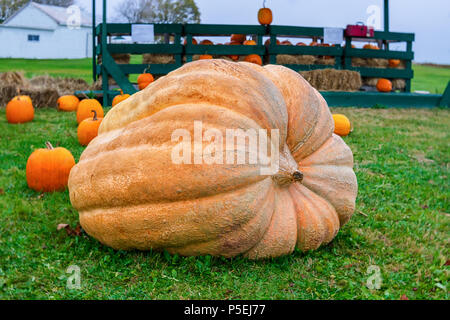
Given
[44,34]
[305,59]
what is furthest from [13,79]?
[44,34]

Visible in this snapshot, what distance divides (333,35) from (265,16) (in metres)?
1.74

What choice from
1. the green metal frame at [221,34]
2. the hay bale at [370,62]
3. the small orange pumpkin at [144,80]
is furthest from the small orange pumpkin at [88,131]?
the hay bale at [370,62]

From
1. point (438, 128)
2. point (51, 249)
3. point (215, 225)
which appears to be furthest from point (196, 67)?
point (438, 128)

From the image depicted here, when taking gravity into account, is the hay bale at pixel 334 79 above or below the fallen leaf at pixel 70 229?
above

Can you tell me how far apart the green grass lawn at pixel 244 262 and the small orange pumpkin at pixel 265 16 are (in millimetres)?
7898

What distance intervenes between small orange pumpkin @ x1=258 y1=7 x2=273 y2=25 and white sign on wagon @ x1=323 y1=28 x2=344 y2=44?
1.38m

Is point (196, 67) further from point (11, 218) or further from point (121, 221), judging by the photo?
point (11, 218)

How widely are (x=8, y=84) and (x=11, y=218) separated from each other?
25.1ft

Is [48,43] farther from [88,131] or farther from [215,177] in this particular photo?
[215,177]

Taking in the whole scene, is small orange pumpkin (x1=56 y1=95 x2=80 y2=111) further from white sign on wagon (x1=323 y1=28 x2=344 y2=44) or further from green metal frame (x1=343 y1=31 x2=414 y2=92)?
green metal frame (x1=343 y1=31 x2=414 y2=92)

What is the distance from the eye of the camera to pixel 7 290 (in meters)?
2.16

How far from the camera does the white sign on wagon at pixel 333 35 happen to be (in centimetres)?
1102

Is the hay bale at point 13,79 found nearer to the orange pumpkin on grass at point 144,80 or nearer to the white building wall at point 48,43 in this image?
the orange pumpkin on grass at point 144,80

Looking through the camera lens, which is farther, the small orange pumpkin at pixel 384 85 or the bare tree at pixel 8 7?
the bare tree at pixel 8 7
